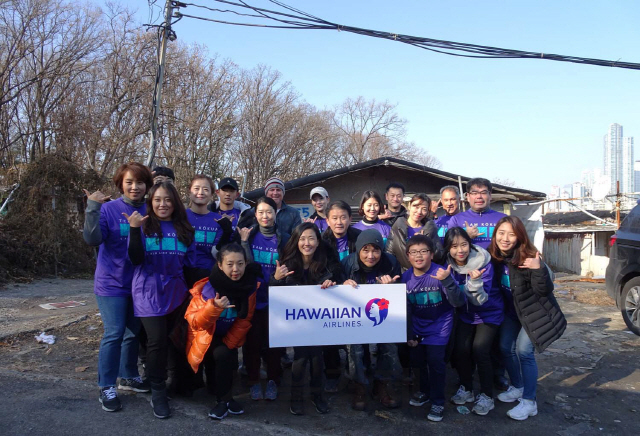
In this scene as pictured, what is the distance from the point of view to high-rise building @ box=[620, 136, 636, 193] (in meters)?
92.8

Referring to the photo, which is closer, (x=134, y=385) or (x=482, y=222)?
(x=134, y=385)

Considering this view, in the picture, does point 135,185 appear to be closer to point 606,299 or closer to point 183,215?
point 183,215

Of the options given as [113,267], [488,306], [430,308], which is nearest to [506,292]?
[488,306]

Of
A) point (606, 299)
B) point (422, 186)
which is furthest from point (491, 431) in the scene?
point (422, 186)

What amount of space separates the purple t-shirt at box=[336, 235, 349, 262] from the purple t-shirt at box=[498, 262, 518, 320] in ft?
4.52

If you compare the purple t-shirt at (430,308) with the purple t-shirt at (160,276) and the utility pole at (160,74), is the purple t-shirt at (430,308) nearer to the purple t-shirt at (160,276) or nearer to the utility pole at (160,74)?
the purple t-shirt at (160,276)

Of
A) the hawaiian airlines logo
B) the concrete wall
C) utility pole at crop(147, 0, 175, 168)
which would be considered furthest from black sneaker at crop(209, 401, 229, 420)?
the concrete wall

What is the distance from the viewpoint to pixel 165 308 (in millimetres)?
3947

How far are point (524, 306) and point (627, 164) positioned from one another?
360 feet

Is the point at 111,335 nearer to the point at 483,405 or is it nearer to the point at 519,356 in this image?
the point at 483,405

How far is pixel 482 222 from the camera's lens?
4.93m

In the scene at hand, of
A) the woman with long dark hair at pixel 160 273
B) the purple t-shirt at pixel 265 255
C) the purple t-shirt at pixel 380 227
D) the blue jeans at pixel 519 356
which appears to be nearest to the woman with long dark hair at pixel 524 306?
the blue jeans at pixel 519 356

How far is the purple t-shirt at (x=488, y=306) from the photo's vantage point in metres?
4.26

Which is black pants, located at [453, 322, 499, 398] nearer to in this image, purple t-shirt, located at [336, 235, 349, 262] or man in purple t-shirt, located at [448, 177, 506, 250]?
man in purple t-shirt, located at [448, 177, 506, 250]
